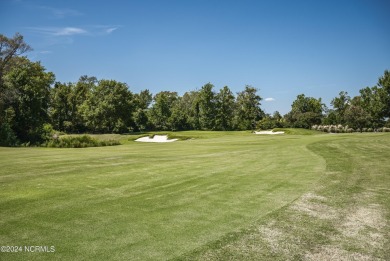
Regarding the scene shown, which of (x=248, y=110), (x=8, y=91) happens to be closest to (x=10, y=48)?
(x=8, y=91)

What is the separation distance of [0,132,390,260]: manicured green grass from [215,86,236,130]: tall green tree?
7592cm

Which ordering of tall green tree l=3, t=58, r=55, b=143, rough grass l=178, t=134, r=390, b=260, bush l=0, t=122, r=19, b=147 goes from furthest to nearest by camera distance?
tall green tree l=3, t=58, r=55, b=143, bush l=0, t=122, r=19, b=147, rough grass l=178, t=134, r=390, b=260

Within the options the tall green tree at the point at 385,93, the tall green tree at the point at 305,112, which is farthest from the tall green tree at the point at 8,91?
the tall green tree at the point at 385,93

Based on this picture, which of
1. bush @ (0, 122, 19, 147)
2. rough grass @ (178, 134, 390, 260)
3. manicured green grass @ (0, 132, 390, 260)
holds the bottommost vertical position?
Answer: rough grass @ (178, 134, 390, 260)

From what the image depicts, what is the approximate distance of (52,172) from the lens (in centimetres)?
1058

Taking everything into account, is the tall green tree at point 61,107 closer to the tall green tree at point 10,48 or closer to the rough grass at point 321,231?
the tall green tree at point 10,48

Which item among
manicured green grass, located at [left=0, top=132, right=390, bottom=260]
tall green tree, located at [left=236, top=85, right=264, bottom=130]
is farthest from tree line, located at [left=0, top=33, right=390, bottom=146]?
manicured green grass, located at [left=0, top=132, right=390, bottom=260]

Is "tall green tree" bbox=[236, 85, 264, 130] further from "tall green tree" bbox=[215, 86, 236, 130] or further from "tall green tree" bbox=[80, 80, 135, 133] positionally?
"tall green tree" bbox=[80, 80, 135, 133]

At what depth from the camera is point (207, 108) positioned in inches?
3479

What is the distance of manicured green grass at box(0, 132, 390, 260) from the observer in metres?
4.85

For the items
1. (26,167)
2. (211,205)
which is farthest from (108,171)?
(211,205)

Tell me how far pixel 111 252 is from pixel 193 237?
4.60ft

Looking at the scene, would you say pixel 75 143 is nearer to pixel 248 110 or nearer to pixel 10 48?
pixel 10 48

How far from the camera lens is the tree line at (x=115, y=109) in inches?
1522
